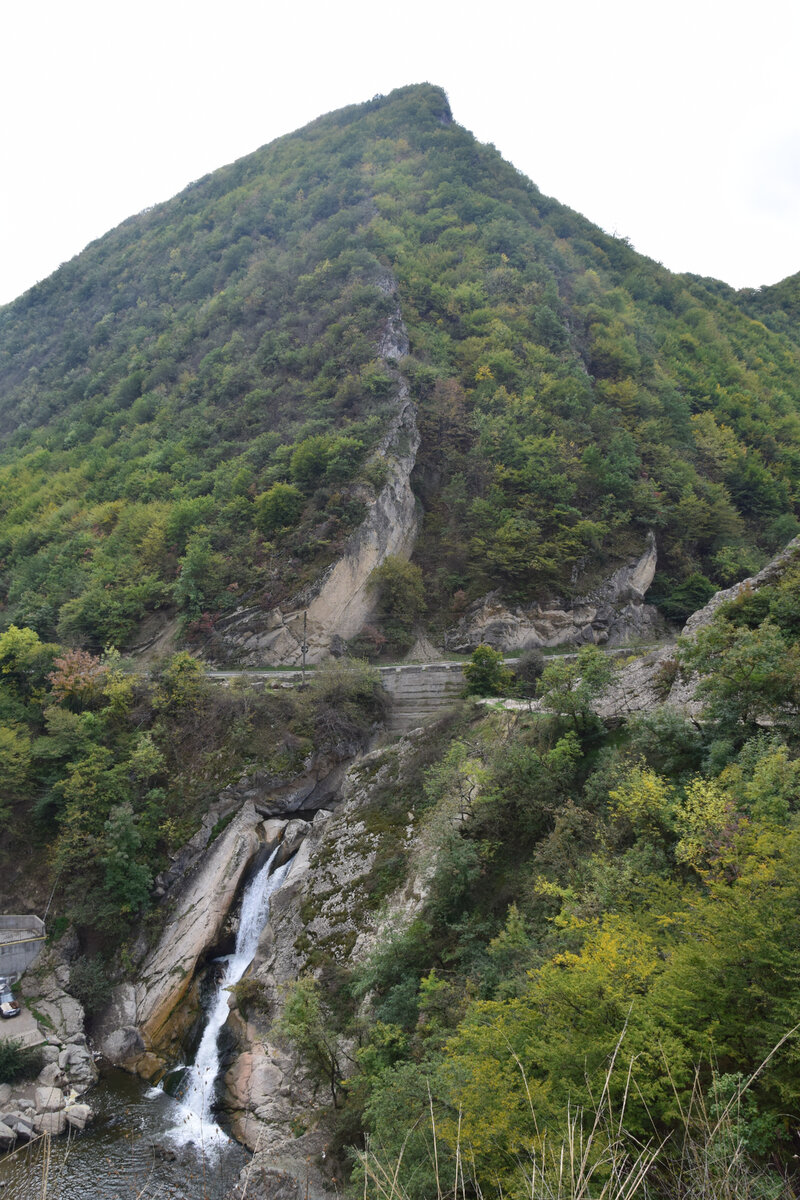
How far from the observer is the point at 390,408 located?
34.3m

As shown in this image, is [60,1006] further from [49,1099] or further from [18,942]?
[49,1099]

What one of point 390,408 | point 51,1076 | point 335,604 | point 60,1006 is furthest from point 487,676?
point 390,408

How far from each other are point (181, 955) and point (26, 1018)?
444 centimetres

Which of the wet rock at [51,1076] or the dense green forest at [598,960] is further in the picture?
the wet rock at [51,1076]

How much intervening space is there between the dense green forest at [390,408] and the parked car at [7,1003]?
50.6 feet

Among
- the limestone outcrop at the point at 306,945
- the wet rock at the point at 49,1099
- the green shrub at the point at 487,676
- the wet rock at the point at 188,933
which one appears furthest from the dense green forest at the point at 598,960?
the wet rock at the point at 49,1099

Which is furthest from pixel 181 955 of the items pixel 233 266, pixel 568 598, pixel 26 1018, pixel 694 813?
pixel 233 266

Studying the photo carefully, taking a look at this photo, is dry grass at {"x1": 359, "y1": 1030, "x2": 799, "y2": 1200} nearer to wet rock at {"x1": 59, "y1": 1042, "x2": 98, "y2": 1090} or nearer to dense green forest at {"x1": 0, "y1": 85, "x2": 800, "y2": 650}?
wet rock at {"x1": 59, "y1": 1042, "x2": 98, "y2": 1090}

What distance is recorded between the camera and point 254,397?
129 ft

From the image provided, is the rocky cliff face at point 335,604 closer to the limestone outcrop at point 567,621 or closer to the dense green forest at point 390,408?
the dense green forest at point 390,408

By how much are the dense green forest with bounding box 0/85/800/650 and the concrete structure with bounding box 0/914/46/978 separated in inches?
532

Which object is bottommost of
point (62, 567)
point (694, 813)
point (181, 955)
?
point (181, 955)

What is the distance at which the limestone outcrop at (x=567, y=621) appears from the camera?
2964 centimetres

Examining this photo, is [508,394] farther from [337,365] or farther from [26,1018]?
[26,1018]
